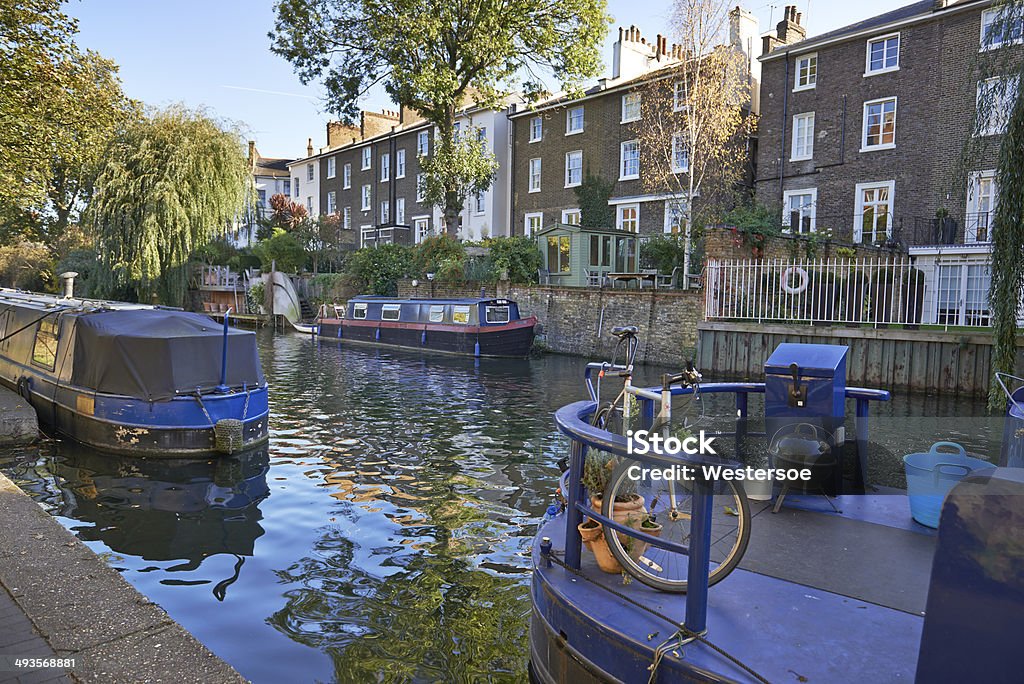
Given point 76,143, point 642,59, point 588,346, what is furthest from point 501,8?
point 76,143

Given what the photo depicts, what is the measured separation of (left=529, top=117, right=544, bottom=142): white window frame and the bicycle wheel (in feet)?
110

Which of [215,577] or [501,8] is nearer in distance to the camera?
[215,577]

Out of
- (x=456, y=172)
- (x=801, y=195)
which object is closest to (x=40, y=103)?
(x=456, y=172)

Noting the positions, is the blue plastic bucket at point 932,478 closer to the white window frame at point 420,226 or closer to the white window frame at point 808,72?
the white window frame at point 808,72

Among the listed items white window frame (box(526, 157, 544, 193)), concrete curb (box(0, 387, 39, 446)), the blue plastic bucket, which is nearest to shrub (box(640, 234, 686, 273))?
white window frame (box(526, 157, 544, 193))

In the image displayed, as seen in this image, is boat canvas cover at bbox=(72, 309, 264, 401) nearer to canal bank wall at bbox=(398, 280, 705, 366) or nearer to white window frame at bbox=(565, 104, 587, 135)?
canal bank wall at bbox=(398, 280, 705, 366)

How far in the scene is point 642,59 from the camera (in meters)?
34.2

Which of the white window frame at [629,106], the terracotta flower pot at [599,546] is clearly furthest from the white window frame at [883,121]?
the terracotta flower pot at [599,546]

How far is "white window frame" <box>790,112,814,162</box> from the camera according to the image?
26548 mm

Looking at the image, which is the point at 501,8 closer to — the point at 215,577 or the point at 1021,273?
the point at 1021,273

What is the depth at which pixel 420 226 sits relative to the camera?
43.3m

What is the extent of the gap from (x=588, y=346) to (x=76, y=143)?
1536 centimetres

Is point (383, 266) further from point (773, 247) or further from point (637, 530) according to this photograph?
point (637, 530)

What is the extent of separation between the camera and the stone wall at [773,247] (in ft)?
63.1
